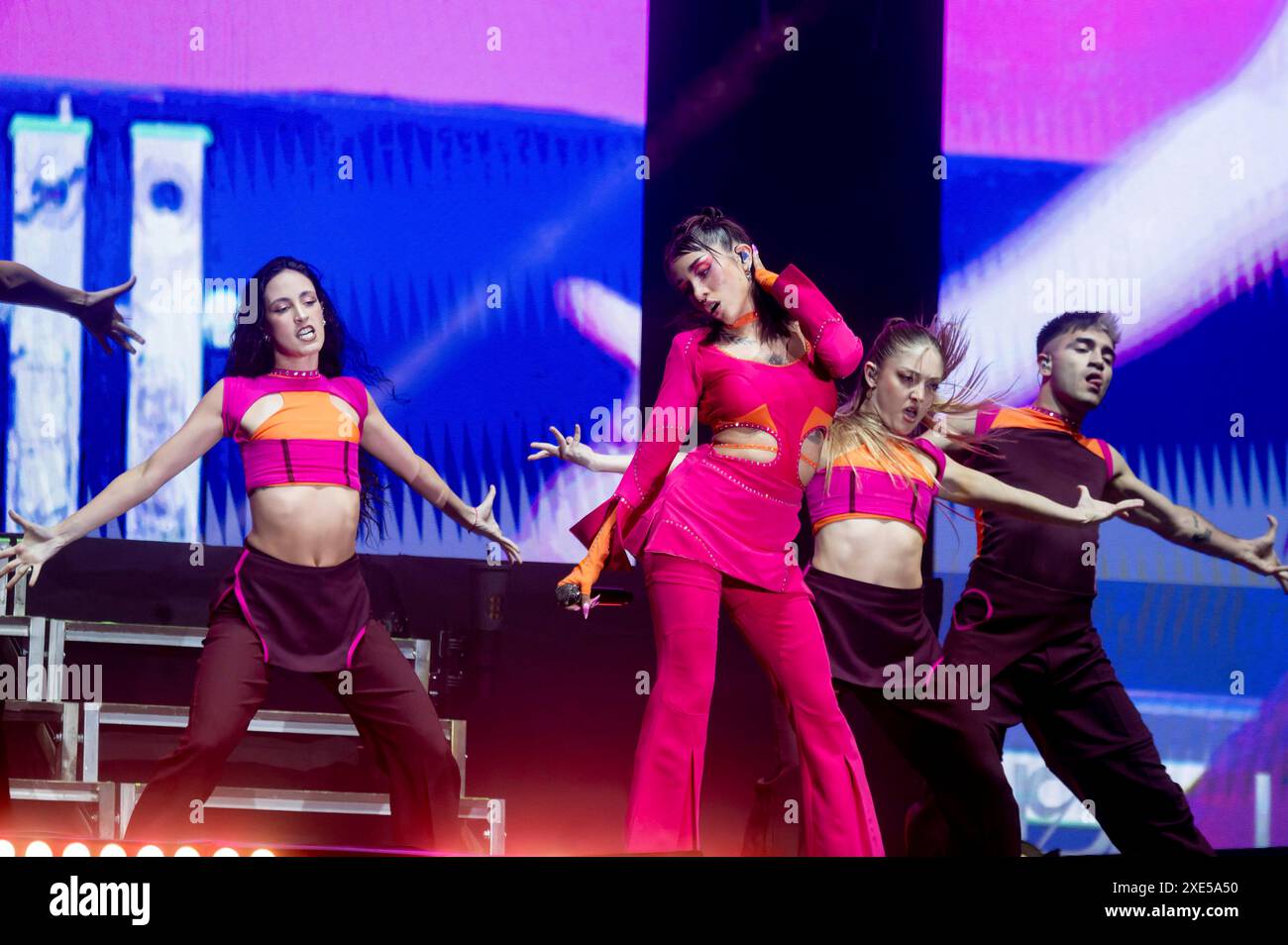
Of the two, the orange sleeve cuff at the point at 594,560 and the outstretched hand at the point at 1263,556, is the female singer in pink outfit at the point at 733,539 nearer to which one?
the orange sleeve cuff at the point at 594,560

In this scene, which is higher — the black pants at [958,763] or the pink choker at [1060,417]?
the pink choker at [1060,417]

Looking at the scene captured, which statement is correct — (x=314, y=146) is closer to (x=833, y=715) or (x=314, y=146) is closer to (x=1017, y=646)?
(x=833, y=715)

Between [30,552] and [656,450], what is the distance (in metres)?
1.73

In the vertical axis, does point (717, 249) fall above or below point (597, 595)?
above

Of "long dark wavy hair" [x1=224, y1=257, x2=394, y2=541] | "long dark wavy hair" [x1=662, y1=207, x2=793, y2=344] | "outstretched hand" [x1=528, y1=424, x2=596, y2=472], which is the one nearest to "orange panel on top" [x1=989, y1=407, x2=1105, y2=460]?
"long dark wavy hair" [x1=662, y1=207, x2=793, y2=344]

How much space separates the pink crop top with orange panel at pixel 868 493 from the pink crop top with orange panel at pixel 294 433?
136cm

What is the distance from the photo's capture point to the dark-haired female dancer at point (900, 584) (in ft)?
13.7

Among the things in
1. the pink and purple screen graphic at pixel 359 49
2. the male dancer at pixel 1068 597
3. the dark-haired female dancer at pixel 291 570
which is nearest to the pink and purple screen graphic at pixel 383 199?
the pink and purple screen graphic at pixel 359 49

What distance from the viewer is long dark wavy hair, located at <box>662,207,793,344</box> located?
415 cm

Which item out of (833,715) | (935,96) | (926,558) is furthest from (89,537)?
(935,96)

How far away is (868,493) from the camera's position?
425 cm

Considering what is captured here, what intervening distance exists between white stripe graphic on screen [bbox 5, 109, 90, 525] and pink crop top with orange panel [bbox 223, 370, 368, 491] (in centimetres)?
61

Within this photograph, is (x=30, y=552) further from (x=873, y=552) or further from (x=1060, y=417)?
(x=1060, y=417)

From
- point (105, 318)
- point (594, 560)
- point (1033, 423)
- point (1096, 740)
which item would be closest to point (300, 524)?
point (594, 560)
